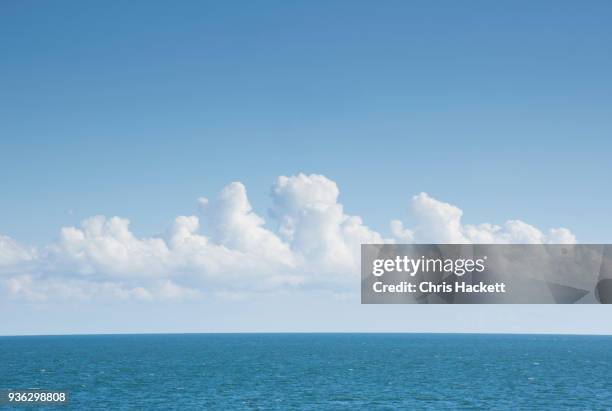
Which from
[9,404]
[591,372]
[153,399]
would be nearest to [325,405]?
[153,399]

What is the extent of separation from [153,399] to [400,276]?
6025 cm

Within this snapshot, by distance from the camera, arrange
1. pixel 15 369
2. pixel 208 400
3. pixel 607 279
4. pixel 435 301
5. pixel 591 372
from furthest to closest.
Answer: pixel 15 369 → pixel 591 372 → pixel 208 400 → pixel 607 279 → pixel 435 301

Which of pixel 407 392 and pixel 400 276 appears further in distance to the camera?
pixel 407 392

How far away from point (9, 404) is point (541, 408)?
236 ft

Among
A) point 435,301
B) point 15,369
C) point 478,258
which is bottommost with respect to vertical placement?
point 15,369

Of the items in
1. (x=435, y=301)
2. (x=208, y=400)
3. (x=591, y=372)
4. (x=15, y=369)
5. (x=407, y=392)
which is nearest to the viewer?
(x=435, y=301)

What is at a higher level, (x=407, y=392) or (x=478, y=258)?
(x=478, y=258)

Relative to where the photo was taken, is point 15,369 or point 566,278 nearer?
point 566,278

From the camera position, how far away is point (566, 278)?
52812 mm

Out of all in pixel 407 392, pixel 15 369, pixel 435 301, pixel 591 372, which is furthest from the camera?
pixel 15 369

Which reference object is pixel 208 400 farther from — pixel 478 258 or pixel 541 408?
pixel 478 258

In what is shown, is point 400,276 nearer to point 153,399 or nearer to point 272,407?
point 272,407

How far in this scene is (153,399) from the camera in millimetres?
96188

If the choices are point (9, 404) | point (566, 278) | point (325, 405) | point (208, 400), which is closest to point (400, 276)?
point (566, 278)
